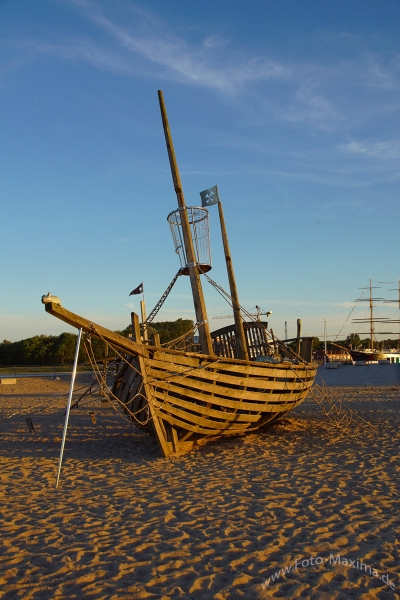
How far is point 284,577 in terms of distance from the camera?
4.37m

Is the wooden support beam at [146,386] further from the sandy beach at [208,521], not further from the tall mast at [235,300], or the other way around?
the tall mast at [235,300]

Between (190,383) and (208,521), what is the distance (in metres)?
3.65

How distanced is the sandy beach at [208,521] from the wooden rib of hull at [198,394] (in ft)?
1.87

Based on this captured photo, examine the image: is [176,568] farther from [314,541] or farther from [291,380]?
[291,380]

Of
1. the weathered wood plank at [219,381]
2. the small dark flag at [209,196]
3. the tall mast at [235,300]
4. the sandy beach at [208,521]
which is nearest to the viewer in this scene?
the sandy beach at [208,521]

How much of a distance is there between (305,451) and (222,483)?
3032 mm

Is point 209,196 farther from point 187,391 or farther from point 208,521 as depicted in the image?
point 208,521

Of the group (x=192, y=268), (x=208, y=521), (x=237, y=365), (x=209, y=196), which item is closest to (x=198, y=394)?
(x=237, y=365)

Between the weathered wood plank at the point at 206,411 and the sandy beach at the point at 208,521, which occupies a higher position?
the weathered wood plank at the point at 206,411

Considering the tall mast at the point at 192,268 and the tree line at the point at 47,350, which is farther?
the tree line at the point at 47,350

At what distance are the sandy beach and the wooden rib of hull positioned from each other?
570 mm

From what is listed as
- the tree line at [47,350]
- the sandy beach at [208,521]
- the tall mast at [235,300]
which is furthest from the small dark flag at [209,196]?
the tree line at [47,350]

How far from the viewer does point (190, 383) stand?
9391 millimetres

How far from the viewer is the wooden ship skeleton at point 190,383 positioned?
905 centimetres
